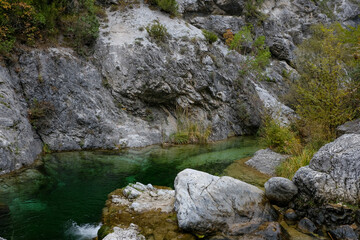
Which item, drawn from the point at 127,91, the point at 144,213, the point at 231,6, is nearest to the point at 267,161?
the point at 144,213

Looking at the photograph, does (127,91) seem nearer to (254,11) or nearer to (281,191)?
(281,191)

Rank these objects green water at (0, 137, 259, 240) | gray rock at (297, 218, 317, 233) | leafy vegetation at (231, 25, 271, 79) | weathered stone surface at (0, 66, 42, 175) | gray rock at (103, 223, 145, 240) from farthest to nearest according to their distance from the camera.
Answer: leafy vegetation at (231, 25, 271, 79)
weathered stone surface at (0, 66, 42, 175)
green water at (0, 137, 259, 240)
gray rock at (297, 218, 317, 233)
gray rock at (103, 223, 145, 240)

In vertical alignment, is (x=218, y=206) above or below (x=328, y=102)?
below

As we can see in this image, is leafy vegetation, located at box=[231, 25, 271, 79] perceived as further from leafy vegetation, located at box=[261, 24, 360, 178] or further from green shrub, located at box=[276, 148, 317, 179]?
green shrub, located at box=[276, 148, 317, 179]

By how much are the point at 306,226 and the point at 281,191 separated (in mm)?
786

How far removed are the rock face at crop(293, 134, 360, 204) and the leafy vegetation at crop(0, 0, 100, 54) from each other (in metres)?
11.7

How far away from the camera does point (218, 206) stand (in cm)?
462

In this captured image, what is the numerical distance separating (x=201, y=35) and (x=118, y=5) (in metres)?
6.44

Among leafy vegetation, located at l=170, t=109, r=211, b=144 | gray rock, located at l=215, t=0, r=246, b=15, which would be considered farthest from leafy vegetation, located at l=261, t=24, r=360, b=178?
gray rock, located at l=215, t=0, r=246, b=15

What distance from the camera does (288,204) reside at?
5.00 metres

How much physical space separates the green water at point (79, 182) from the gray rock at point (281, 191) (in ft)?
10.4

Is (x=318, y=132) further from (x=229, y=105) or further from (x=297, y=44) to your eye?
(x=297, y=44)

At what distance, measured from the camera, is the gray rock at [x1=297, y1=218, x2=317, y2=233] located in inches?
169

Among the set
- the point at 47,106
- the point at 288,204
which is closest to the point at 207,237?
the point at 288,204
